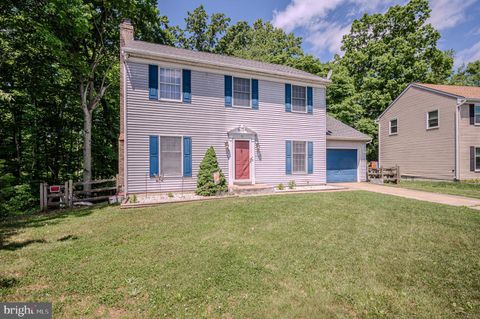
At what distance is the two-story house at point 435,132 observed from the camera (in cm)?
1359

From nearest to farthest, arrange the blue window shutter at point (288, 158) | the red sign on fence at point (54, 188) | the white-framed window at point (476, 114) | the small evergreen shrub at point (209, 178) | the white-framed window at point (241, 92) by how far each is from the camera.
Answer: the red sign on fence at point (54, 188), the small evergreen shrub at point (209, 178), the white-framed window at point (241, 92), the blue window shutter at point (288, 158), the white-framed window at point (476, 114)

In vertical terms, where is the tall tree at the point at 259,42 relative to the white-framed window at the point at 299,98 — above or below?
above

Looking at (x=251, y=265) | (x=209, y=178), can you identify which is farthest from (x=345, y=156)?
(x=251, y=265)

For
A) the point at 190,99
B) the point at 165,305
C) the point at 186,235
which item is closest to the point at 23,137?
the point at 190,99

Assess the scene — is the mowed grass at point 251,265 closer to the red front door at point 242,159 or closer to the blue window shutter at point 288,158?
the red front door at point 242,159

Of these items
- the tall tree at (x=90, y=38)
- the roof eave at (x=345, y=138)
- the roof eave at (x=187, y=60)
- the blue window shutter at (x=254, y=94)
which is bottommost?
the roof eave at (x=345, y=138)

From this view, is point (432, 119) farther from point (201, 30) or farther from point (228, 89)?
point (201, 30)

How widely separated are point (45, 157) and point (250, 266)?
16.5 metres

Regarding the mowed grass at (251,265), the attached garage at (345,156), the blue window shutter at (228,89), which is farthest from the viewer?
the attached garage at (345,156)

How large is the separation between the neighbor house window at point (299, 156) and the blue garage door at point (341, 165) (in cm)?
228

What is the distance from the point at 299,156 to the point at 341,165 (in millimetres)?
3637

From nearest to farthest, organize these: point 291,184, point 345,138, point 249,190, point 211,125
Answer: point 249,190 < point 211,125 < point 291,184 < point 345,138

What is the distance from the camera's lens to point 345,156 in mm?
14367

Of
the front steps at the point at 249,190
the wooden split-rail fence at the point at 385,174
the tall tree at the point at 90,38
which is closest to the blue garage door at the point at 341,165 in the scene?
the wooden split-rail fence at the point at 385,174
